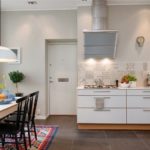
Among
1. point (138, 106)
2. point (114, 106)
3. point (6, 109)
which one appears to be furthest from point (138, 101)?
point (6, 109)

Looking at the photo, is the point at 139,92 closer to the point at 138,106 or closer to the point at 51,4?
the point at 138,106

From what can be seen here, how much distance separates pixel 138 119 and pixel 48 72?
2773 millimetres

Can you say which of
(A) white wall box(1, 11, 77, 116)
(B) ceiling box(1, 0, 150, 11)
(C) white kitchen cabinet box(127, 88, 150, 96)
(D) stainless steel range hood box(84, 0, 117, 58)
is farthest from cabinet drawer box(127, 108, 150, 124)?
(B) ceiling box(1, 0, 150, 11)

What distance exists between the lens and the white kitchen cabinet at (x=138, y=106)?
4.71 m

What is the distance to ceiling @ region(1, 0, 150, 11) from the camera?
16.7 feet

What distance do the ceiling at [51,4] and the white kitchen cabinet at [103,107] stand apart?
209 cm

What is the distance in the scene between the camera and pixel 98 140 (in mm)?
4070

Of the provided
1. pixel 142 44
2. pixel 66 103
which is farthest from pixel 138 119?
pixel 66 103

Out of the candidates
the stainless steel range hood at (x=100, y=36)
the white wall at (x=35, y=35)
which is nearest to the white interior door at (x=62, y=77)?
the white wall at (x=35, y=35)

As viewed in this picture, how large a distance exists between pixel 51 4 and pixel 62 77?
200 centimetres

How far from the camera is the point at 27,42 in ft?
18.9

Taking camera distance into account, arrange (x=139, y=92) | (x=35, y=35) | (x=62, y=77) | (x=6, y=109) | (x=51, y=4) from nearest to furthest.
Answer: (x=6, y=109)
(x=139, y=92)
(x=51, y=4)
(x=35, y=35)
(x=62, y=77)

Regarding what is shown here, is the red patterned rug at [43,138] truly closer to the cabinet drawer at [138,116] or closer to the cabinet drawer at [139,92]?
the cabinet drawer at [138,116]

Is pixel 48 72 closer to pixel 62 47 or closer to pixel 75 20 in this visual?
pixel 62 47
